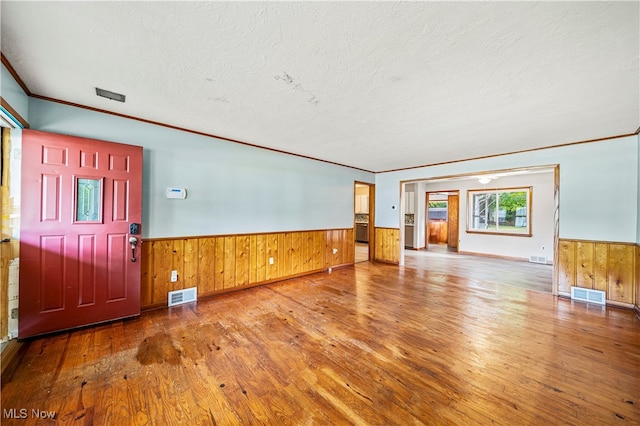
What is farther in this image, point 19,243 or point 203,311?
point 203,311

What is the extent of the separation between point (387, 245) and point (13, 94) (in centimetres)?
630

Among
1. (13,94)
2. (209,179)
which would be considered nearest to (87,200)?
(13,94)

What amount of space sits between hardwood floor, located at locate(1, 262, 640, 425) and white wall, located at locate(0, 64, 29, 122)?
84.0 inches

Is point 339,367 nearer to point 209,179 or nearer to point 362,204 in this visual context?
point 209,179

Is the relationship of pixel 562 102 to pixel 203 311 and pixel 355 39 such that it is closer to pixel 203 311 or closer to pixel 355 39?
pixel 355 39

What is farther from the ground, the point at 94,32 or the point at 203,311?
the point at 94,32

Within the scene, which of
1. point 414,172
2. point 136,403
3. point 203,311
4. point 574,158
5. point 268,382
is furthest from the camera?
point 414,172

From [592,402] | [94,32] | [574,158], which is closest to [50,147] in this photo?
[94,32]

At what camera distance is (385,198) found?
20.7 feet

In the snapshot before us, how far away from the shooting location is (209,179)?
3.55m

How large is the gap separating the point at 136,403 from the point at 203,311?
1517mm

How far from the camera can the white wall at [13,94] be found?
1.86 meters

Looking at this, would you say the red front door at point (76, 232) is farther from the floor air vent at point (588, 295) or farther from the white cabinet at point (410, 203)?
the white cabinet at point (410, 203)

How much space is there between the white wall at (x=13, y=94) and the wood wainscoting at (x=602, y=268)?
6729 millimetres
